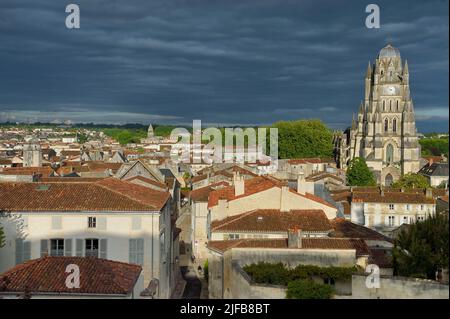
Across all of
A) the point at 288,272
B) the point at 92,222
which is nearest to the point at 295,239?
the point at 288,272

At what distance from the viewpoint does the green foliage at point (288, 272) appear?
22789 mm

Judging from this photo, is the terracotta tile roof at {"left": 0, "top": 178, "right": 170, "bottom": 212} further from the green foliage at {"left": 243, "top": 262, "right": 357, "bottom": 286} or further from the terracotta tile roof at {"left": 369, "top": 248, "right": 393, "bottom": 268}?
the terracotta tile roof at {"left": 369, "top": 248, "right": 393, "bottom": 268}

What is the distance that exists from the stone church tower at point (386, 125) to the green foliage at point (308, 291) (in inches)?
3307

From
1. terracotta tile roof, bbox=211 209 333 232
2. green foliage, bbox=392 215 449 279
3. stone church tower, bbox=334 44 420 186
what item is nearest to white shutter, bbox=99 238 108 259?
terracotta tile roof, bbox=211 209 333 232

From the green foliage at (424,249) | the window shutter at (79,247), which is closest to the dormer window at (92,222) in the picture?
the window shutter at (79,247)

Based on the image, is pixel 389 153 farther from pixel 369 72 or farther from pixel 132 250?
pixel 132 250

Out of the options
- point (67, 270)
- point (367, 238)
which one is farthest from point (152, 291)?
point (367, 238)

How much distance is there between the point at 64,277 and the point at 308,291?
8102 millimetres

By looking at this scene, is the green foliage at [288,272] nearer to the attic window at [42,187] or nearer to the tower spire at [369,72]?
the attic window at [42,187]

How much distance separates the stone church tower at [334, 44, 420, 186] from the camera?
346 ft
